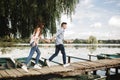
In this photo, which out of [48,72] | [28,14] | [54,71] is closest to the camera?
[48,72]

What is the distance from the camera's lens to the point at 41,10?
13.2m

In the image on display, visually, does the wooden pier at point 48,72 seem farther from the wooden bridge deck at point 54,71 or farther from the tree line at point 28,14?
the tree line at point 28,14

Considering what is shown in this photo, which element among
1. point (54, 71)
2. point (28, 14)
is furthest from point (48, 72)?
point (28, 14)

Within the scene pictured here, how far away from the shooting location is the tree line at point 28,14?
41.8 ft

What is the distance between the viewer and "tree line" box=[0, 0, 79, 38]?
41.8 feet

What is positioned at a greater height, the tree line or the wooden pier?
the tree line

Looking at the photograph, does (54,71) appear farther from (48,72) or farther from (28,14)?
(28,14)

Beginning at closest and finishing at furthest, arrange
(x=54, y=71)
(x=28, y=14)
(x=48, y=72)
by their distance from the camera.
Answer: (x=48, y=72)
(x=54, y=71)
(x=28, y=14)

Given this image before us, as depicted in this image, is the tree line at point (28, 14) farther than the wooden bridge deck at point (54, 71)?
Yes

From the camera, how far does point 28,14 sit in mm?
13109

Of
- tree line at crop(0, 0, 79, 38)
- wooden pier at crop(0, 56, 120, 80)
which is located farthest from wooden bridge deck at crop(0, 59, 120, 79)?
tree line at crop(0, 0, 79, 38)

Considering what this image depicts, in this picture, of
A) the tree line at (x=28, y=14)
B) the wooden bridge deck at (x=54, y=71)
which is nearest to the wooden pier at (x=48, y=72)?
the wooden bridge deck at (x=54, y=71)

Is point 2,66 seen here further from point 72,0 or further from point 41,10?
point 72,0

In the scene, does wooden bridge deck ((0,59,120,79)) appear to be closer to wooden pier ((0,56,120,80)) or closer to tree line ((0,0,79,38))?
wooden pier ((0,56,120,80))
